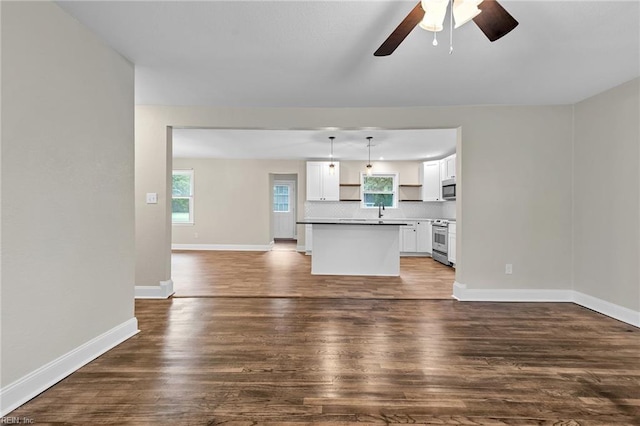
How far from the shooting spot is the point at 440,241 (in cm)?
642

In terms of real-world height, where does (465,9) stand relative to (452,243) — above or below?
above

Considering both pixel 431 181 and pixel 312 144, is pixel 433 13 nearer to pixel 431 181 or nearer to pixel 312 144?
pixel 312 144

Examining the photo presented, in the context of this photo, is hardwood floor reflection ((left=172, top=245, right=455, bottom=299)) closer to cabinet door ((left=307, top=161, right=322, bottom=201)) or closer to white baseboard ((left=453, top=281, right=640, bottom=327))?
white baseboard ((left=453, top=281, right=640, bottom=327))

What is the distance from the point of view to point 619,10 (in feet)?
6.29

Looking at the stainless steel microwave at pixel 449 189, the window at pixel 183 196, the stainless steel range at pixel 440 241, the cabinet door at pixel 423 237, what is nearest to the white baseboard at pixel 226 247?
the window at pixel 183 196

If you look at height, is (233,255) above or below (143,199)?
below

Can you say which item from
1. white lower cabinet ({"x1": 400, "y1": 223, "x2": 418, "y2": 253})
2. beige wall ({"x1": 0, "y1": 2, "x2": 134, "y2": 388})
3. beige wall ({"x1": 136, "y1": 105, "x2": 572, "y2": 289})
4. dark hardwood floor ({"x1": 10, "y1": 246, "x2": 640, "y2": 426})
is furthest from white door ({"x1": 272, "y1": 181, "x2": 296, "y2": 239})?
beige wall ({"x1": 0, "y1": 2, "x2": 134, "y2": 388})

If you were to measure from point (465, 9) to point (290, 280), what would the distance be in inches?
157

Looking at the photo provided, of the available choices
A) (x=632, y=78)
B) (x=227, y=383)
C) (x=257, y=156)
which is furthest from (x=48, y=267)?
(x=257, y=156)

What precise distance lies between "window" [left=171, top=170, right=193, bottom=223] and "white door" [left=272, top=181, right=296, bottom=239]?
3.41 m

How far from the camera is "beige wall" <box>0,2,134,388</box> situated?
165 cm

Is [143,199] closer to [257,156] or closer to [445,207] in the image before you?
[257,156]

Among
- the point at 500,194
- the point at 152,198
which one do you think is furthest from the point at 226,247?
the point at 500,194

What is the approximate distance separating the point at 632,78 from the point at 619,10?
5.02ft
